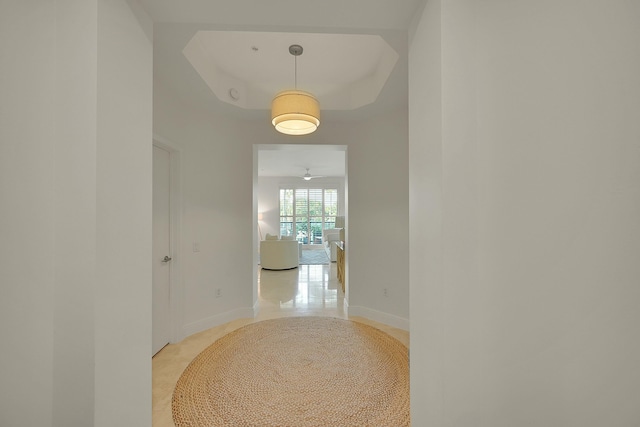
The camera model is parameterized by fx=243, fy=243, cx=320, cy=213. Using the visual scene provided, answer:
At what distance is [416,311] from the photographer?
49.3 inches

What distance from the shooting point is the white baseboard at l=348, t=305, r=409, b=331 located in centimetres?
299

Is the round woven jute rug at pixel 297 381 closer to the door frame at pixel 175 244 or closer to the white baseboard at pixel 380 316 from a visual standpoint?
the white baseboard at pixel 380 316

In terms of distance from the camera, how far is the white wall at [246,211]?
112 inches

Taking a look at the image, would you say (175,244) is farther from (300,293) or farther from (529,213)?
(529,213)

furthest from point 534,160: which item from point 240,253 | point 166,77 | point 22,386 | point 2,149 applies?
point 240,253

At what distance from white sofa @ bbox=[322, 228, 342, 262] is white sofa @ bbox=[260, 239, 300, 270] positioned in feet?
4.62

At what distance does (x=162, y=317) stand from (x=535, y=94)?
3.29 meters

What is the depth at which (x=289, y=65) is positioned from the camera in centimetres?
274

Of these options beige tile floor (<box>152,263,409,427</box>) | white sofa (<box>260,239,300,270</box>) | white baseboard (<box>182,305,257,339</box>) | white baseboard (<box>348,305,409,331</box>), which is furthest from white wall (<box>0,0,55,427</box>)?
white sofa (<box>260,239,300,270</box>)

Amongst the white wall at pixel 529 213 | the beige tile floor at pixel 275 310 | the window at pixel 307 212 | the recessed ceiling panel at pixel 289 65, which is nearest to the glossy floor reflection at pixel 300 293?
the beige tile floor at pixel 275 310

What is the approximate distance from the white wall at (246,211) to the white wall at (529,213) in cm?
192

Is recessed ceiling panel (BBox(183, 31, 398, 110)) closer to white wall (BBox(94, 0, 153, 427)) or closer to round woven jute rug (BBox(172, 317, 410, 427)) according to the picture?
white wall (BBox(94, 0, 153, 427))

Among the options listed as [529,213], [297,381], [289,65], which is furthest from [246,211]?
[529,213]

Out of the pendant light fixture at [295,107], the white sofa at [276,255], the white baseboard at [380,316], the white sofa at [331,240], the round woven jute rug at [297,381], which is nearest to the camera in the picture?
the round woven jute rug at [297,381]
